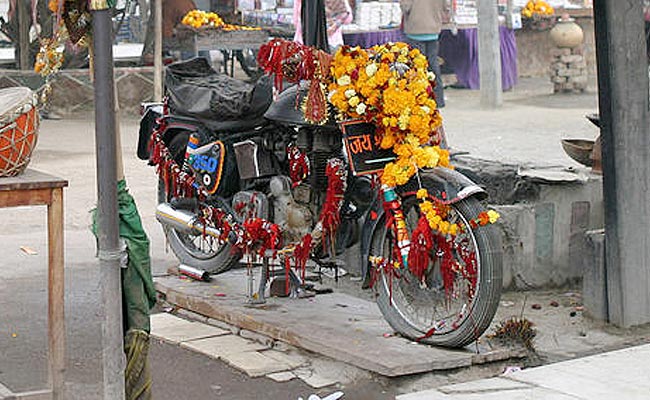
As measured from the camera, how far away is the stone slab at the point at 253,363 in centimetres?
612

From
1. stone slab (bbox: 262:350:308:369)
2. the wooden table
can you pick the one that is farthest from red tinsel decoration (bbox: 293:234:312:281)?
the wooden table

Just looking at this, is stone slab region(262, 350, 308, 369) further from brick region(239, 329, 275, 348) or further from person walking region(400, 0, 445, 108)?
person walking region(400, 0, 445, 108)

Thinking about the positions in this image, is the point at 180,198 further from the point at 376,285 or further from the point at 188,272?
the point at 376,285

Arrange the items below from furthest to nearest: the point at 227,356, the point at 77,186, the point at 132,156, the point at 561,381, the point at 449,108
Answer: the point at 449,108 < the point at 132,156 < the point at 77,186 < the point at 227,356 < the point at 561,381

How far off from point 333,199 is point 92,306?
71.3 inches

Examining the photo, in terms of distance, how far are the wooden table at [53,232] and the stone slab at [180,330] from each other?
1.61 m

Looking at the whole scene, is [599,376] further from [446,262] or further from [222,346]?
[222,346]

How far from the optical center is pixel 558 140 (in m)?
13.8

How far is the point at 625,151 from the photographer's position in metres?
6.75

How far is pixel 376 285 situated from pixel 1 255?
11.1 ft

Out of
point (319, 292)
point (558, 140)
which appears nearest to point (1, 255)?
point (319, 292)

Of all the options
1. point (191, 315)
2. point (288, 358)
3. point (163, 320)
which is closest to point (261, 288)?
point (191, 315)

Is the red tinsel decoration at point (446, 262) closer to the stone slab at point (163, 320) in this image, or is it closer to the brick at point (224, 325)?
the brick at point (224, 325)

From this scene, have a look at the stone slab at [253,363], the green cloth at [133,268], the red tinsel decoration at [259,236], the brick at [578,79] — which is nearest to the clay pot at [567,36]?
the brick at [578,79]
